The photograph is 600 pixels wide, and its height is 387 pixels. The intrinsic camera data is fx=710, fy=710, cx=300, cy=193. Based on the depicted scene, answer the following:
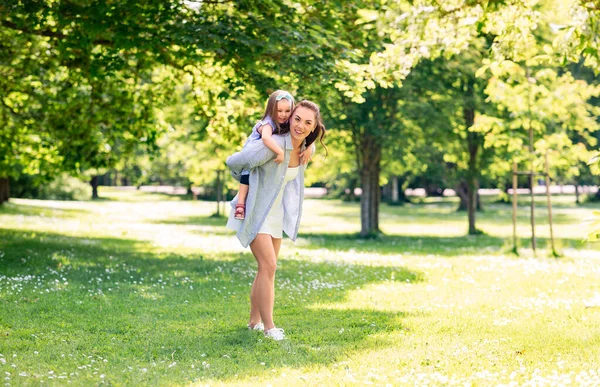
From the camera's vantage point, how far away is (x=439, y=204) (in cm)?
5800

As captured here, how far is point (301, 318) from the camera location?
848cm

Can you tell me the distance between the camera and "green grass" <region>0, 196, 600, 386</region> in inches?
231

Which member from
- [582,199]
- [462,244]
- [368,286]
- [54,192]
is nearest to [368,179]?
[462,244]

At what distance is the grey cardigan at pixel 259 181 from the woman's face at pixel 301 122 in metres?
0.11

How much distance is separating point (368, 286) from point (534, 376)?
240 inches

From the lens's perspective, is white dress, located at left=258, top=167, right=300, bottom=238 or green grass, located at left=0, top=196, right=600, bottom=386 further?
white dress, located at left=258, top=167, right=300, bottom=238

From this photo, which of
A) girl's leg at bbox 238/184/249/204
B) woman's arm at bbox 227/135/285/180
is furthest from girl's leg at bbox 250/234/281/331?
woman's arm at bbox 227/135/285/180

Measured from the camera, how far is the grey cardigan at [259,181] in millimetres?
6988

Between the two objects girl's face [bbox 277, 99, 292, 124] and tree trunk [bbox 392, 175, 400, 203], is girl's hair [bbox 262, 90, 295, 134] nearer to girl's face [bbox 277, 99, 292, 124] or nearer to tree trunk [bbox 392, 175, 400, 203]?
girl's face [bbox 277, 99, 292, 124]

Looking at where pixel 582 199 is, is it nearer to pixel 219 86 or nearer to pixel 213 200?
pixel 213 200

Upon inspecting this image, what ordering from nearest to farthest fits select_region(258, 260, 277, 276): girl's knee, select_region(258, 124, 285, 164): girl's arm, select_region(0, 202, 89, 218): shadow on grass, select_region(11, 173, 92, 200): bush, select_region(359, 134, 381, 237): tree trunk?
select_region(258, 124, 285, 164): girl's arm < select_region(258, 260, 277, 276): girl's knee < select_region(359, 134, 381, 237): tree trunk < select_region(0, 202, 89, 218): shadow on grass < select_region(11, 173, 92, 200): bush

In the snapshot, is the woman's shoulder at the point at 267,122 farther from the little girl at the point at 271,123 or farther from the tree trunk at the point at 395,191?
the tree trunk at the point at 395,191

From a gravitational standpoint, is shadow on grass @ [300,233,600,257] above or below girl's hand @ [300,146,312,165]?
below

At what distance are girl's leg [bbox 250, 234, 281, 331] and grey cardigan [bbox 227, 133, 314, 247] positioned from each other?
11 centimetres
